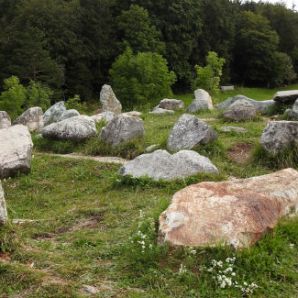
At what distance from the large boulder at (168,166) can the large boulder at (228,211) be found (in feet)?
8.19

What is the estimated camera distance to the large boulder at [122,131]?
12.9m

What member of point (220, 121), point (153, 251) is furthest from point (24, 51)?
point (153, 251)

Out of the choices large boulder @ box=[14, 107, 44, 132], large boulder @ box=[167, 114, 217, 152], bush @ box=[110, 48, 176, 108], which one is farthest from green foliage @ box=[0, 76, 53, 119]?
large boulder @ box=[167, 114, 217, 152]

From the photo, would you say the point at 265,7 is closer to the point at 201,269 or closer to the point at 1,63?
the point at 1,63

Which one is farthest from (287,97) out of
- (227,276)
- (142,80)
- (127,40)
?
(127,40)

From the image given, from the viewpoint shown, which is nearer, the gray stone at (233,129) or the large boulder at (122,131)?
the large boulder at (122,131)

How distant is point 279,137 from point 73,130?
5.36 m

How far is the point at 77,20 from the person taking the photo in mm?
50938

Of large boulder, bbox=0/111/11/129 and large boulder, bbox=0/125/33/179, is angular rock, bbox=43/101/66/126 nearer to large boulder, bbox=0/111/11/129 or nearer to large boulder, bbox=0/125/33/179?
large boulder, bbox=0/111/11/129

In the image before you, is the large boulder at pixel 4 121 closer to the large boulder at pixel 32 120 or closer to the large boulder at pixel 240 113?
the large boulder at pixel 32 120

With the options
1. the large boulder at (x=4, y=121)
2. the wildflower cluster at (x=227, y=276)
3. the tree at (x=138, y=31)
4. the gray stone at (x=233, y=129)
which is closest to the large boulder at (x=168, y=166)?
the gray stone at (x=233, y=129)

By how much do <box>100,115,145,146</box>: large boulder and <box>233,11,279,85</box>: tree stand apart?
5080cm

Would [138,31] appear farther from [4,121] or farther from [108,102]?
[4,121]

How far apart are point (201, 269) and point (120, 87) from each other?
115ft
